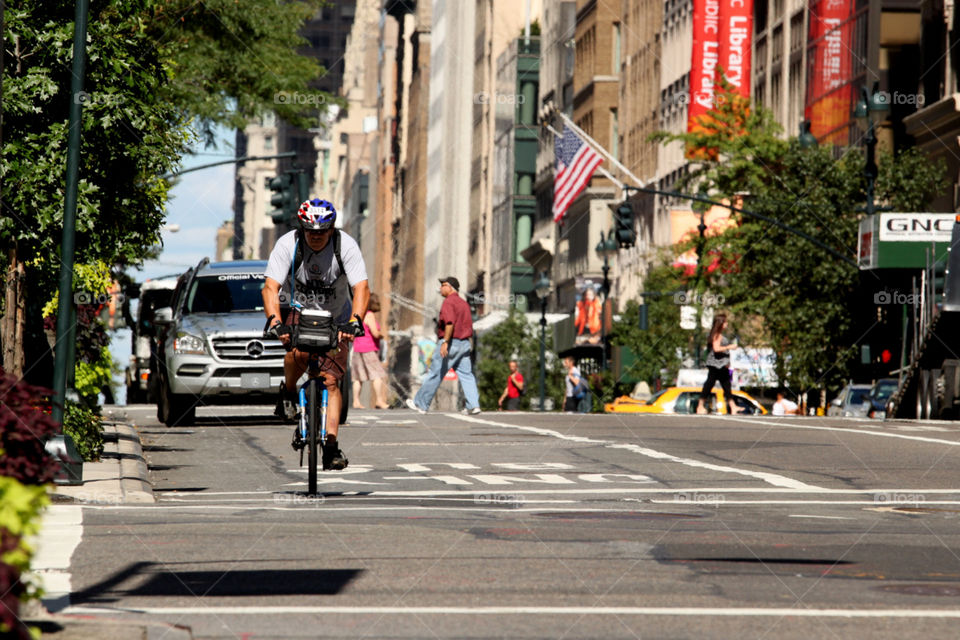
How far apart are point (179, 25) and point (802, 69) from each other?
38.3 meters

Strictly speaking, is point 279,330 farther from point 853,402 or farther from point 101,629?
point 853,402

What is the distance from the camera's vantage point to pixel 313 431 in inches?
515

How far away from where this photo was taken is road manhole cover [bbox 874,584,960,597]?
8102mm

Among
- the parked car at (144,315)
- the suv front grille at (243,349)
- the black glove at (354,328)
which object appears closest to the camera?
the black glove at (354,328)

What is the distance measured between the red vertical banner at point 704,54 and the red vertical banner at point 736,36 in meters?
0.28

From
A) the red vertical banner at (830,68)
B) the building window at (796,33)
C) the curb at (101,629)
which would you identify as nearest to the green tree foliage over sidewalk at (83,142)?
the curb at (101,629)

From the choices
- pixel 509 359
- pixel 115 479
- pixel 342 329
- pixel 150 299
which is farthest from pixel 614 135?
pixel 342 329

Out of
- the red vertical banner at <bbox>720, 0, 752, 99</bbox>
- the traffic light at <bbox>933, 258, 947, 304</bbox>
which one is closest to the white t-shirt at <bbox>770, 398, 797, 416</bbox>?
the traffic light at <bbox>933, 258, 947, 304</bbox>

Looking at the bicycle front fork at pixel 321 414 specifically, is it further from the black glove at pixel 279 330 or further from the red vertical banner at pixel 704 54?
the red vertical banner at pixel 704 54

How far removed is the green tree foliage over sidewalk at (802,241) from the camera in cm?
5122

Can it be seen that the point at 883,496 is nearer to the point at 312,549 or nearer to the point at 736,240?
the point at 312,549

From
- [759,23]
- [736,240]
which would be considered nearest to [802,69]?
[759,23]

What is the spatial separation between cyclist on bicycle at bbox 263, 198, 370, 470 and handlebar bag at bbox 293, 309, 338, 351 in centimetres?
11

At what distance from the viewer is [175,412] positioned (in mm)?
24531
